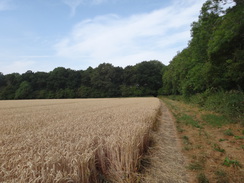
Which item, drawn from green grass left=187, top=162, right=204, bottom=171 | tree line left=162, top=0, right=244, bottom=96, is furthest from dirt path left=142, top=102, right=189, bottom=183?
tree line left=162, top=0, right=244, bottom=96

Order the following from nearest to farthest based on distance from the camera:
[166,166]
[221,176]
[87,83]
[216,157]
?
[221,176] < [166,166] < [216,157] < [87,83]

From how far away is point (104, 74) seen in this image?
6488 cm

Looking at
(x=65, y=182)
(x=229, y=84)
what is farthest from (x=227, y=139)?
(x=229, y=84)

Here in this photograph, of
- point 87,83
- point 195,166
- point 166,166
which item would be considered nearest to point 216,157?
point 195,166

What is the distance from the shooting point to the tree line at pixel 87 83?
5891cm

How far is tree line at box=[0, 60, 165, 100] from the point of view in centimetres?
5891

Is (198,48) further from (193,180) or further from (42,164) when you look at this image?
(42,164)

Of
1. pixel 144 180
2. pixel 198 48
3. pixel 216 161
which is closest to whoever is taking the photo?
pixel 144 180

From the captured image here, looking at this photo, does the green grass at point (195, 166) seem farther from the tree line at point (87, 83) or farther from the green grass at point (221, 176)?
the tree line at point (87, 83)

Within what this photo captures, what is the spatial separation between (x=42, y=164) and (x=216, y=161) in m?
4.11

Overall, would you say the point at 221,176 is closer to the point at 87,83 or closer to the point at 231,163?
the point at 231,163

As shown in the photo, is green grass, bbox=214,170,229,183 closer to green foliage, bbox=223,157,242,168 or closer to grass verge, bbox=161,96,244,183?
grass verge, bbox=161,96,244,183

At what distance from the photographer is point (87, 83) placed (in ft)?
219

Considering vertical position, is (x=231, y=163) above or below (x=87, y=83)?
below
